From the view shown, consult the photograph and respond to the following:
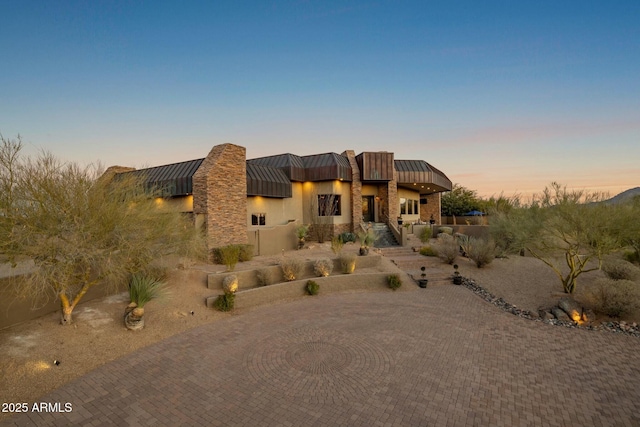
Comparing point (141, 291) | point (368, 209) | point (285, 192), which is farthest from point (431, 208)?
point (141, 291)

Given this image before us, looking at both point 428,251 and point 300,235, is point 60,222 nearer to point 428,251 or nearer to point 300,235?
point 300,235

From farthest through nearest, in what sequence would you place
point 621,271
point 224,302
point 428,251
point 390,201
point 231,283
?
point 390,201, point 428,251, point 621,271, point 231,283, point 224,302

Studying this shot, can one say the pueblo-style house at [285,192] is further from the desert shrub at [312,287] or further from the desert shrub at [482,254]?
the desert shrub at [482,254]

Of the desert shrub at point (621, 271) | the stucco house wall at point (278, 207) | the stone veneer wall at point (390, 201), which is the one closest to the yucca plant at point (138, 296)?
the stucco house wall at point (278, 207)

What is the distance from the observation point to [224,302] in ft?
32.8

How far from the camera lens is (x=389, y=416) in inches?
179

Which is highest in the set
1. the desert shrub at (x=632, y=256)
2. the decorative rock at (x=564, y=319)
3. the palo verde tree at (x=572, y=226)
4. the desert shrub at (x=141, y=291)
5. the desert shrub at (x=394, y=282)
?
the palo verde tree at (x=572, y=226)

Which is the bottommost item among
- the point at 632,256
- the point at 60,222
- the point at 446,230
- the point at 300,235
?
the point at 632,256

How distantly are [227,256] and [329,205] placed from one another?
11.3m

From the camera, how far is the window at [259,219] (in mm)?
19234

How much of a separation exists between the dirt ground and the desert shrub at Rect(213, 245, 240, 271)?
2.06 ft

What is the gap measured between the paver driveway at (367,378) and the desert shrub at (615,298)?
167cm

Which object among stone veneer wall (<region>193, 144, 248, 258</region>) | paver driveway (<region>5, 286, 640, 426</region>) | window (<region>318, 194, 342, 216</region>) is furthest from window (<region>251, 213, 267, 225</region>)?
paver driveway (<region>5, 286, 640, 426</region>)

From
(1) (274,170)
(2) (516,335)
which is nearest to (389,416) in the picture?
(2) (516,335)
